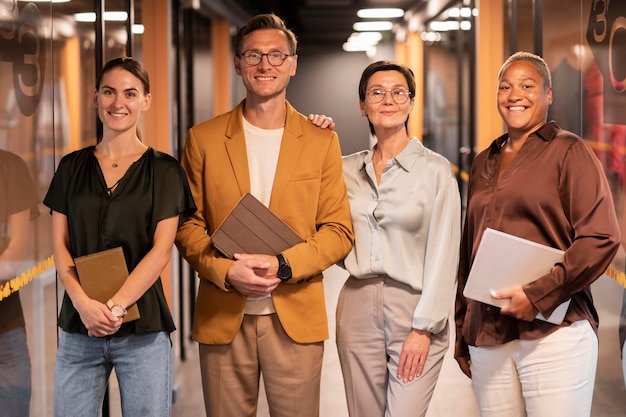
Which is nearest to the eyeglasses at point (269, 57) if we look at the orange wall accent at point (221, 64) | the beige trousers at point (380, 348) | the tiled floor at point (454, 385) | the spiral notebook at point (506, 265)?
the beige trousers at point (380, 348)

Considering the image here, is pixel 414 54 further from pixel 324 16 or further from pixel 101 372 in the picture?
pixel 101 372

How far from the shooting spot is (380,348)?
2.58m

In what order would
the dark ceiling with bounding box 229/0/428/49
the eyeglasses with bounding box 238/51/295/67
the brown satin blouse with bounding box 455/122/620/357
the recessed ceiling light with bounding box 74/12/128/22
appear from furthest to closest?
the dark ceiling with bounding box 229/0/428/49 < the recessed ceiling light with bounding box 74/12/128/22 < the eyeglasses with bounding box 238/51/295/67 < the brown satin blouse with bounding box 455/122/620/357

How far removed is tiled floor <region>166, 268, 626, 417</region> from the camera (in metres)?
2.92

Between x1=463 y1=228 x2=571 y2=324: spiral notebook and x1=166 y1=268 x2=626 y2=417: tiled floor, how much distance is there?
26.9 inches

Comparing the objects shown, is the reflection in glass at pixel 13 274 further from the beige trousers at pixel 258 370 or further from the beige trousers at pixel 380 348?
the beige trousers at pixel 380 348

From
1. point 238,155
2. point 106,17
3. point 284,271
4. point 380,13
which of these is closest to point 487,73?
point 106,17

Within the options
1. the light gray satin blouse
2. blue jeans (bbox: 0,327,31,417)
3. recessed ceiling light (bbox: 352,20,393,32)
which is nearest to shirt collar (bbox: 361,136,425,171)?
the light gray satin blouse

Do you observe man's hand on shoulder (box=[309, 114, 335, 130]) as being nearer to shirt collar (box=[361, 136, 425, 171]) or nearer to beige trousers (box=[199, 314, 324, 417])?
shirt collar (box=[361, 136, 425, 171])

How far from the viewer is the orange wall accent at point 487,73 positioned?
18.7 ft

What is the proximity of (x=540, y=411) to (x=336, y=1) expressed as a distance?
681 centimetres

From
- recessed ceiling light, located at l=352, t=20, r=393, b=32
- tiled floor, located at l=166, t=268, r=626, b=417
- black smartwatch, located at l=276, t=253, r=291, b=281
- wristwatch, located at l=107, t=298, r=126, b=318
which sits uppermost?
recessed ceiling light, located at l=352, t=20, r=393, b=32

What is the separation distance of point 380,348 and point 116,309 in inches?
31.6

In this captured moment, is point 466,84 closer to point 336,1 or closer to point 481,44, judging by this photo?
point 481,44
